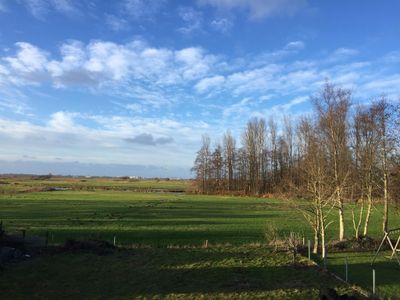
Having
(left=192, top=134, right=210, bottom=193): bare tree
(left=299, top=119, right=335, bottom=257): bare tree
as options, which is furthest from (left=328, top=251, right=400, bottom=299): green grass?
(left=192, top=134, right=210, bottom=193): bare tree

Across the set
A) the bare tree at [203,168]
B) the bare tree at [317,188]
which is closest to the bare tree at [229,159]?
the bare tree at [203,168]

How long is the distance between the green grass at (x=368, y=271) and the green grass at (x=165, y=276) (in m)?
1.49

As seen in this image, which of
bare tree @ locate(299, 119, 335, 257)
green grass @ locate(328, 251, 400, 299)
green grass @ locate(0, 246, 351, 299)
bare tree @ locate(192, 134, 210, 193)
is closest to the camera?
green grass @ locate(0, 246, 351, 299)

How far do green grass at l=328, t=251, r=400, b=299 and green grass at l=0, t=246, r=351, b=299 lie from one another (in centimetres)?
149

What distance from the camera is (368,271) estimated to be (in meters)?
23.1

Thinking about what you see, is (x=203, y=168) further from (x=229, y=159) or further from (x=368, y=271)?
(x=368, y=271)

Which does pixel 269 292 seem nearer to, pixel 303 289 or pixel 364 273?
pixel 303 289

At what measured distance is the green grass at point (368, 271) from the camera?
64.5 feet

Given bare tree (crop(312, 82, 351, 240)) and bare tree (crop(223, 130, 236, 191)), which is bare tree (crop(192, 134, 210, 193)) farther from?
bare tree (crop(312, 82, 351, 240))

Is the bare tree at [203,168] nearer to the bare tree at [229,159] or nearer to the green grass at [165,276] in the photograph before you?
the bare tree at [229,159]

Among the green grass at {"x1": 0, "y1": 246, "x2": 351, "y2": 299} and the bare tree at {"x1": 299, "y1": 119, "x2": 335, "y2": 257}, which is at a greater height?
the bare tree at {"x1": 299, "y1": 119, "x2": 335, "y2": 257}

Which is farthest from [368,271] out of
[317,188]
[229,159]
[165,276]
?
[229,159]

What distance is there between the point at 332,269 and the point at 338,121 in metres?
16.5

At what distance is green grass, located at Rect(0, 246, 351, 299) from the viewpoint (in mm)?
18234
